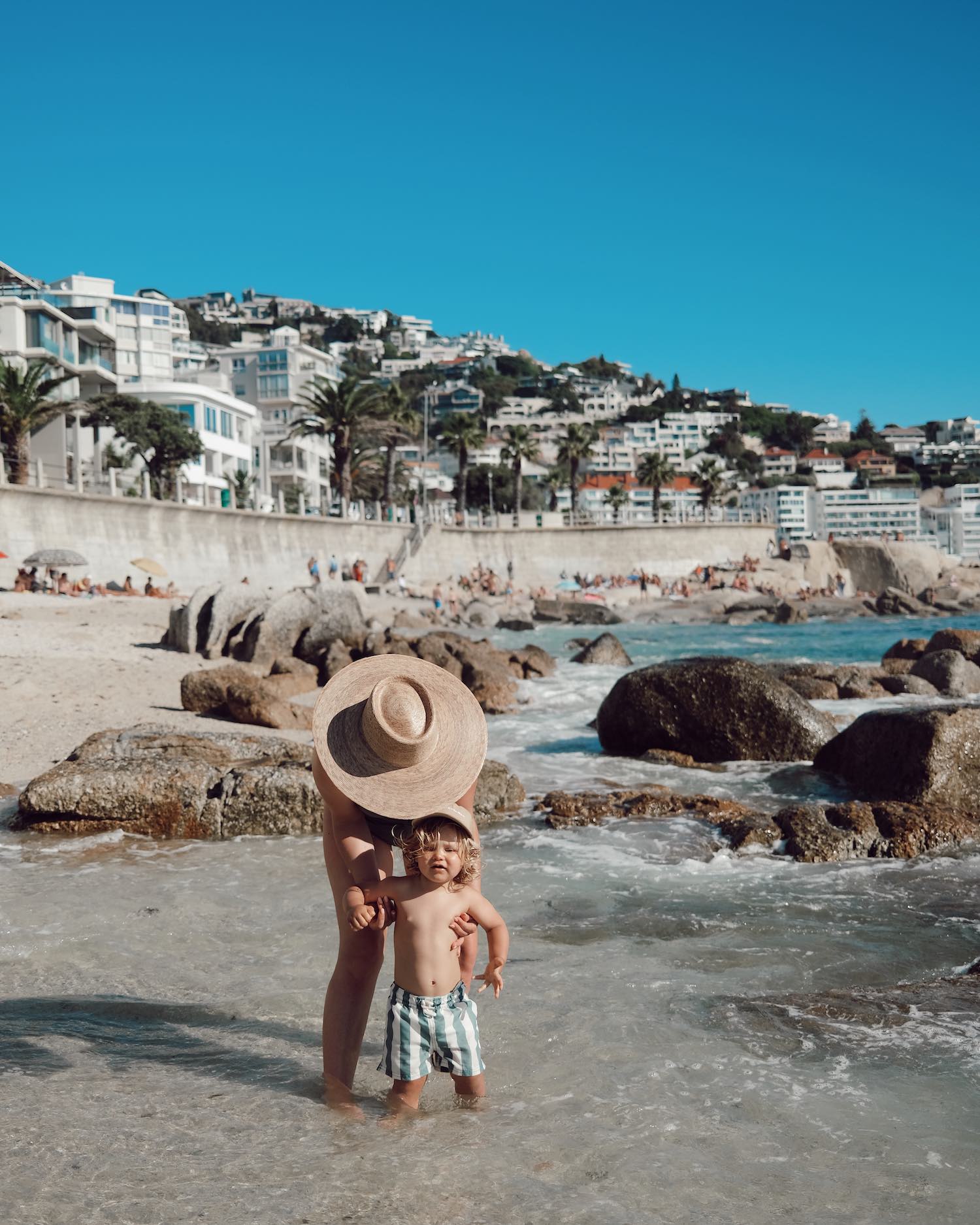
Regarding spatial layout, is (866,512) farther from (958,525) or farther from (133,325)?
(133,325)

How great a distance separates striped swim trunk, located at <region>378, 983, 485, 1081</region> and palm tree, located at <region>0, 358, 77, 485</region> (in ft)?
112

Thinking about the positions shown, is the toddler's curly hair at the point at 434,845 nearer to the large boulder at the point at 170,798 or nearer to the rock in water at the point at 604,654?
the large boulder at the point at 170,798

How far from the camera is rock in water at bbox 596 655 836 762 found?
38.8 ft

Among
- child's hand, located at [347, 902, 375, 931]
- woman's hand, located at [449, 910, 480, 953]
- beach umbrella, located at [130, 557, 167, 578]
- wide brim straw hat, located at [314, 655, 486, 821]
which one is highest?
beach umbrella, located at [130, 557, 167, 578]

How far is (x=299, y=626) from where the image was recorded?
20.1m

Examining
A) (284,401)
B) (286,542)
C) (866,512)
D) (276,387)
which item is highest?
(276,387)

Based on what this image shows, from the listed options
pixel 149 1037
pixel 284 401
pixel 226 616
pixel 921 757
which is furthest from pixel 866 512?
pixel 149 1037

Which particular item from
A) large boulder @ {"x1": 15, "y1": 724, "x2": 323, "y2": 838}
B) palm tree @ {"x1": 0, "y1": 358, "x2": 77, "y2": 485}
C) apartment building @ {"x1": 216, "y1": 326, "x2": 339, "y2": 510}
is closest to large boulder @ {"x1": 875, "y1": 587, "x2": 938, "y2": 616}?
apartment building @ {"x1": 216, "y1": 326, "x2": 339, "y2": 510}

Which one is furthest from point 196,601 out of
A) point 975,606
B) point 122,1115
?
point 975,606

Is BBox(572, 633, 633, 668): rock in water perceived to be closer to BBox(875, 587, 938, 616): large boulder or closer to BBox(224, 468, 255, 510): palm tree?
BBox(224, 468, 255, 510): palm tree

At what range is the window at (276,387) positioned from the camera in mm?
94938

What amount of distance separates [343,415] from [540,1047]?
1986 inches

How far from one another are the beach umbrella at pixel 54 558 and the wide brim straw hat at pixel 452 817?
96.8ft

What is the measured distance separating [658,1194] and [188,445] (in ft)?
167
